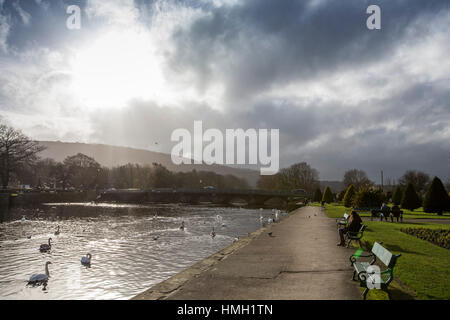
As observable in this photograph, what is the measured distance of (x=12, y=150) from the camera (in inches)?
3140

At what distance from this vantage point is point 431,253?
14.0m

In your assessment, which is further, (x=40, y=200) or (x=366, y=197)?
(x=40, y=200)

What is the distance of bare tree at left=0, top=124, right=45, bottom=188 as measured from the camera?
7806 cm

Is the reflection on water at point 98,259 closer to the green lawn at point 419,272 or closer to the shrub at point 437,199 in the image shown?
the green lawn at point 419,272

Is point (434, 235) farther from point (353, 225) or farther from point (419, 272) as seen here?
point (419, 272)

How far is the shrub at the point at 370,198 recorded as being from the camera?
36156 millimetres

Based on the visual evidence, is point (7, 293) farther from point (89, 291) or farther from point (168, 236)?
point (168, 236)

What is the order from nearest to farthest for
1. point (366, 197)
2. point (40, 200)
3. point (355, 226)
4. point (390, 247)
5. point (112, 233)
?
point (390, 247), point (355, 226), point (112, 233), point (366, 197), point (40, 200)

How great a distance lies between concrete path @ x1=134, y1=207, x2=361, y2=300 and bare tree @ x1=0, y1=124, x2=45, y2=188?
81.7 metres

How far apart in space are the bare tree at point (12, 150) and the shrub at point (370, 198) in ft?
254

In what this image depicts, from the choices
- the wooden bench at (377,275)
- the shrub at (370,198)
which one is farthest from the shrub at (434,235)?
the shrub at (370,198)

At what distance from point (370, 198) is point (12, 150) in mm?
81378

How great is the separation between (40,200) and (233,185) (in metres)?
107
